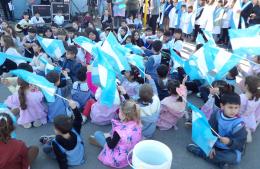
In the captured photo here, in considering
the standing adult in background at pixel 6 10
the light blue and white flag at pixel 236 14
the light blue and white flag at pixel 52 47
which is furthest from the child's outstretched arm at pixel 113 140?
the standing adult in background at pixel 6 10

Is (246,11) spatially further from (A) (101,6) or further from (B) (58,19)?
(B) (58,19)

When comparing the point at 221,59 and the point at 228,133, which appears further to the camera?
the point at 221,59

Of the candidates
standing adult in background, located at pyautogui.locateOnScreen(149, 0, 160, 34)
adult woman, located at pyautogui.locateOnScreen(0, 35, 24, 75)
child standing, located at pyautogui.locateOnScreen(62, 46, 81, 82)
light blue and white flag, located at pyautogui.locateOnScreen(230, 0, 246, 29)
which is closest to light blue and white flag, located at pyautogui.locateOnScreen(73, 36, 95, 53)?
child standing, located at pyautogui.locateOnScreen(62, 46, 81, 82)

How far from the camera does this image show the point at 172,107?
14.3 feet

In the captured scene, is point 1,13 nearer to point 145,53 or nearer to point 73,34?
point 73,34

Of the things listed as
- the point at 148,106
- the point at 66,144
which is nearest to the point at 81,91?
the point at 148,106

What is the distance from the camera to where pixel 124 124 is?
346cm

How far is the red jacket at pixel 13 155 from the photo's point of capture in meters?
2.88

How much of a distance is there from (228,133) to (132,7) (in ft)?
30.0

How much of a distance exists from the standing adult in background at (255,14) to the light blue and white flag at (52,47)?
667 centimetres

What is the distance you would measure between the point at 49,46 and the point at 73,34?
190 cm

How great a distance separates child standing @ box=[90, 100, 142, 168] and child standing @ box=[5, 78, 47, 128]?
140cm

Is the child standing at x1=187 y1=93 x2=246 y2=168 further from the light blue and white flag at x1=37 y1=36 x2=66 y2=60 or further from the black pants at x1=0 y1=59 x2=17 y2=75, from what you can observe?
the black pants at x1=0 y1=59 x2=17 y2=75

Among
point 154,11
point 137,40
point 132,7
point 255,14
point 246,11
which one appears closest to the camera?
point 137,40
